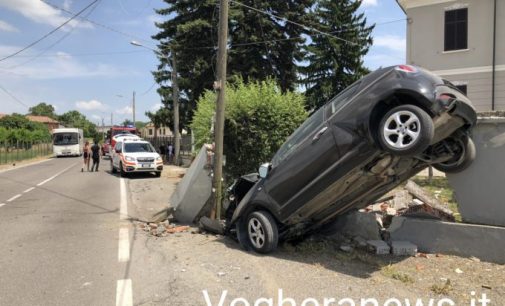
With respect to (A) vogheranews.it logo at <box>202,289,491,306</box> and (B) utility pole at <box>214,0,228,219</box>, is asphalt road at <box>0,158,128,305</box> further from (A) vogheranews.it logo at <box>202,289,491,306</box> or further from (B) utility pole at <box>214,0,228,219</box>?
(B) utility pole at <box>214,0,228,219</box>

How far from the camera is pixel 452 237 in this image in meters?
6.36

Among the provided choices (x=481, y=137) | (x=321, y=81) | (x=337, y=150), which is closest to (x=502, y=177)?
(x=481, y=137)

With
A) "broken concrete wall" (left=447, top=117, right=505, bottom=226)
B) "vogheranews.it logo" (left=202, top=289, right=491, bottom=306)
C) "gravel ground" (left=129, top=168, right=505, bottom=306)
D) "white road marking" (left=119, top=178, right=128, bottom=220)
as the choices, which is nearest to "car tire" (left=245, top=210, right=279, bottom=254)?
"gravel ground" (left=129, top=168, right=505, bottom=306)

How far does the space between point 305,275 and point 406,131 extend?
6.81 feet

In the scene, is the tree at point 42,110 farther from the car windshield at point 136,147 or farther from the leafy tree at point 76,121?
the car windshield at point 136,147

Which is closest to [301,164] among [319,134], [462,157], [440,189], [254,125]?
[319,134]

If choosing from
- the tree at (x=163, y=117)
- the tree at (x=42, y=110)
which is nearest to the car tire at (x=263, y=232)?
the tree at (x=163, y=117)

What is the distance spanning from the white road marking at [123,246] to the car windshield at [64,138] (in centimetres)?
4073

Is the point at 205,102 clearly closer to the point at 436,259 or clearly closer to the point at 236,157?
the point at 236,157

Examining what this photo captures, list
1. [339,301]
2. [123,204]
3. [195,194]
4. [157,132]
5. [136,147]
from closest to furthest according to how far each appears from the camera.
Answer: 1. [339,301]
2. [195,194]
3. [123,204]
4. [136,147]
5. [157,132]

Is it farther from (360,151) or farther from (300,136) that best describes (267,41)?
A: (360,151)

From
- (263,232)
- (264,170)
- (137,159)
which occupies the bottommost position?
(263,232)

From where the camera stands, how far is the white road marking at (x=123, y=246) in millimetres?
6738

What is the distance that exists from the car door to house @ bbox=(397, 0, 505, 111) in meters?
16.9
